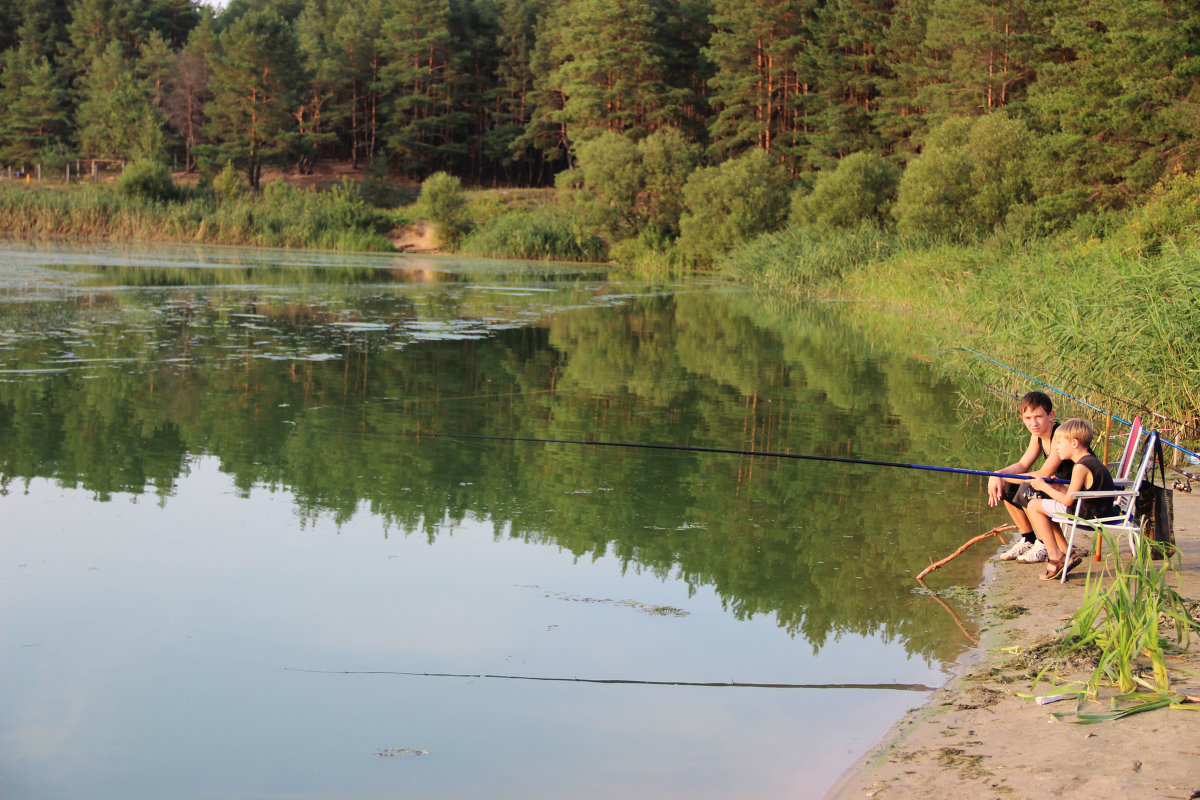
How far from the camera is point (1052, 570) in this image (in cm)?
536

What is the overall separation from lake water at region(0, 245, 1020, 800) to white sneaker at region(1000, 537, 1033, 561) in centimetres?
17

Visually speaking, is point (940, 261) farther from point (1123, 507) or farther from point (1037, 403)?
point (1123, 507)

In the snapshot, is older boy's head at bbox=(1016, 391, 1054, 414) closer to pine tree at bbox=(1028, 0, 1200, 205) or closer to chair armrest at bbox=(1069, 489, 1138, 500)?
chair armrest at bbox=(1069, 489, 1138, 500)

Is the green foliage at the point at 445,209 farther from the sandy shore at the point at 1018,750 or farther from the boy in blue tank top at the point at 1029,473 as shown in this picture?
the sandy shore at the point at 1018,750

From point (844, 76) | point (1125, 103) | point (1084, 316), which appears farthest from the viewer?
point (844, 76)

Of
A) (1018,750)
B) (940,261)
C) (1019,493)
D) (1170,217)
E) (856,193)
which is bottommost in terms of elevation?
(1018,750)

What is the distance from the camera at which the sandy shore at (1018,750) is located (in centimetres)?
306


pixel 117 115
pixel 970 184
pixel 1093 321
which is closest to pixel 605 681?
pixel 1093 321

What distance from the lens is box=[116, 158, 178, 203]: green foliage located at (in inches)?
1614

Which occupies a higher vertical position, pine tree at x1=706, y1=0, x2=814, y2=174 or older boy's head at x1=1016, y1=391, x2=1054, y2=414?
pine tree at x1=706, y1=0, x2=814, y2=174

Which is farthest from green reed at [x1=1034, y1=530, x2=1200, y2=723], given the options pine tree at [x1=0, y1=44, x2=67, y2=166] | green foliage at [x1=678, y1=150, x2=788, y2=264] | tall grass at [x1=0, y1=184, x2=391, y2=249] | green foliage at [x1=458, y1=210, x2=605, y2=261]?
pine tree at [x1=0, y1=44, x2=67, y2=166]

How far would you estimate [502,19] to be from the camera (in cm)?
6344

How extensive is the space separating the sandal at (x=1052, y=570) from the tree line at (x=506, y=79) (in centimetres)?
2561

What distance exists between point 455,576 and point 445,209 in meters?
40.2
